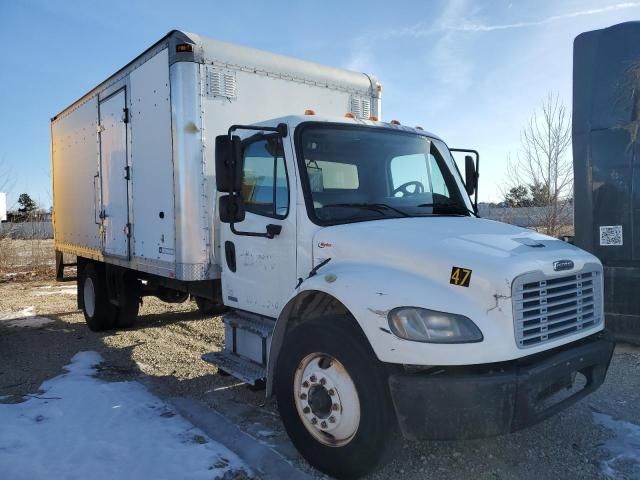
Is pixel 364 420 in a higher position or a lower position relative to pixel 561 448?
higher

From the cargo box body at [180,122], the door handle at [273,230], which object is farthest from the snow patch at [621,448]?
the cargo box body at [180,122]

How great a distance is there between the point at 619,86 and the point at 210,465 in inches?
232

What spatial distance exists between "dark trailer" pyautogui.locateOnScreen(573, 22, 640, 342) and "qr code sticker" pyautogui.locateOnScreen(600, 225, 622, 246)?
0.03 feet

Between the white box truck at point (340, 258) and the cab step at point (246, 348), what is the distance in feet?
0.07

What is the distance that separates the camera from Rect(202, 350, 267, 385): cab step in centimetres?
407

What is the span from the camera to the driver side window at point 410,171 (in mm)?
4121

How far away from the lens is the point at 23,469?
10.9ft

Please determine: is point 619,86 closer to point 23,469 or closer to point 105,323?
point 23,469

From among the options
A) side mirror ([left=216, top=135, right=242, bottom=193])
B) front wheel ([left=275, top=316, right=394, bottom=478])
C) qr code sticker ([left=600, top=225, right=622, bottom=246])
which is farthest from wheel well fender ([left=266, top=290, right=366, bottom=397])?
qr code sticker ([left=600, top=225, right=622, bottom=246])

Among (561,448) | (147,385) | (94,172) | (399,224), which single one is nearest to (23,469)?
(147,385)

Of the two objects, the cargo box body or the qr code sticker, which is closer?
the cargo box body

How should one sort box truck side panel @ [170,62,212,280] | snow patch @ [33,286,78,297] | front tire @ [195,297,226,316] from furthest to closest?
snow patch @ [33,286,78,297], front tire @ [195,297,226,316], box truck side panel @ [170,62,212,280]

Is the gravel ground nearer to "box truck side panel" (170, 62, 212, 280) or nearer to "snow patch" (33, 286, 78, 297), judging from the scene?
"box truck side panel" (170, 62, 212, 280)

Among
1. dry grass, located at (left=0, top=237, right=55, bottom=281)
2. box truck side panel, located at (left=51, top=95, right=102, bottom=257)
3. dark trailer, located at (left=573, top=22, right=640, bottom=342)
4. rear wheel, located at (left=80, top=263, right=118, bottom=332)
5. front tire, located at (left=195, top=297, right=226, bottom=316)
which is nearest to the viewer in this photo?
dark trailer, located at (left=573, top=22, right=640, bottom=342)
